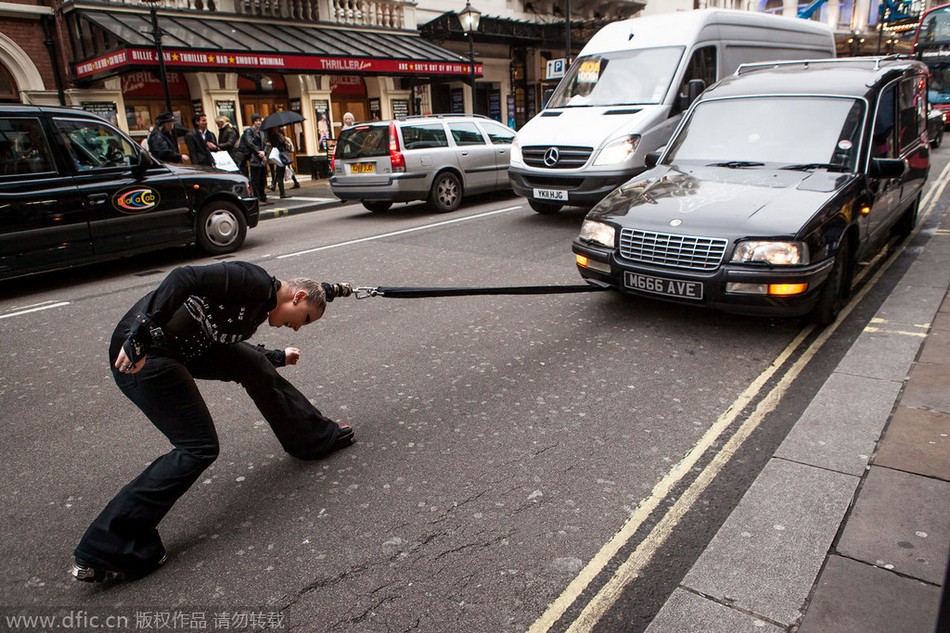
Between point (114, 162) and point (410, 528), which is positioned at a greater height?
point (114, 162)

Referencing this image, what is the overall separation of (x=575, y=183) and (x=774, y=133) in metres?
3.57

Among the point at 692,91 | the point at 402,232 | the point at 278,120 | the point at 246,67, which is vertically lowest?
the point at 402,232

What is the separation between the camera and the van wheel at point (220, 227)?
9.02 metres

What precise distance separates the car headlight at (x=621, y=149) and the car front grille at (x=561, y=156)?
265 mm

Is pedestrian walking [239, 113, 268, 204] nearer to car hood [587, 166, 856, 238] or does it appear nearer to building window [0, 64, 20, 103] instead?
building window [0, 64, 20, 103]

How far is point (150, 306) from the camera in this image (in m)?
2.62

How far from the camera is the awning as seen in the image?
14080 mm

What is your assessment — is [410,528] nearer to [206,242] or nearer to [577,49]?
[206,242]

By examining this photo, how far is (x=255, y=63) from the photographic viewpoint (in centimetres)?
1573

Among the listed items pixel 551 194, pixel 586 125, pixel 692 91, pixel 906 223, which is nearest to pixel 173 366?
pixel 551 194

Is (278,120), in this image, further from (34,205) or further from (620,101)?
(620,101)

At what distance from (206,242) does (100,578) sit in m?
7.10

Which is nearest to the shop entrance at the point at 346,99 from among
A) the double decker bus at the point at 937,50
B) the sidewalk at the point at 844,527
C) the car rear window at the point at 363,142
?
the car rear window at the point at 363,142

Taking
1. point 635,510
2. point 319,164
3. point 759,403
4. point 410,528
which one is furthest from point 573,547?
point 319,164
